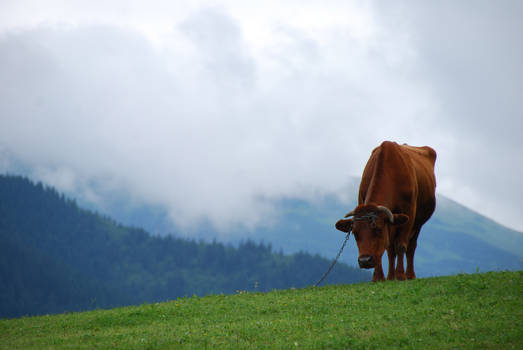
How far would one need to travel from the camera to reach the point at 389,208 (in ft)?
66.3

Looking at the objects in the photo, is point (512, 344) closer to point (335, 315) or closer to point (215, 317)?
point (335, 315)

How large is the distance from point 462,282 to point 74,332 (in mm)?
11755

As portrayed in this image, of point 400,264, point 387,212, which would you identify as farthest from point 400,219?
point 400,264

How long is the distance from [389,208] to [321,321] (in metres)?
6.66

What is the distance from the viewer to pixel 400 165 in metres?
21.2

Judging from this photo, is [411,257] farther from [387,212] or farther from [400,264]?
[387,212]

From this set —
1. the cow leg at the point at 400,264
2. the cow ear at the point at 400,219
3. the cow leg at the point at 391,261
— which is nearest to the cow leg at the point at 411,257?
the cow leg at the point at 391,261

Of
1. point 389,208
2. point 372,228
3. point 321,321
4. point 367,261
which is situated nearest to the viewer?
point 321,321

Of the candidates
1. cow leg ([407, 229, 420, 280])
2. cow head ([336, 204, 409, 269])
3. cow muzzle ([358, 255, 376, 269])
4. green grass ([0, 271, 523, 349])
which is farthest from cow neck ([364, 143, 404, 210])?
cow leg ([407, 229, 420, 280])

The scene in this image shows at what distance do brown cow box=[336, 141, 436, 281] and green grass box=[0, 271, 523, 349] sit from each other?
1548mm

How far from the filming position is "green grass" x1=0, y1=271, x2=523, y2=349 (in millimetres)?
12875

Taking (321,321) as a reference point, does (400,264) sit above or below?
above

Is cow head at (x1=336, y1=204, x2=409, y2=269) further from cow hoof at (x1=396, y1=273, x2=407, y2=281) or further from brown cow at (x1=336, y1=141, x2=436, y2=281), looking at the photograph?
cow hoof at (x1=396, y1=273, x2=407, y2=281)

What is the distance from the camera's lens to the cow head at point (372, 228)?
61.7 feet
